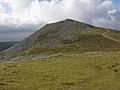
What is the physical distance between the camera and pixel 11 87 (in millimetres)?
38500

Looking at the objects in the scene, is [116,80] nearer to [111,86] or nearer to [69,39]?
[111,86]

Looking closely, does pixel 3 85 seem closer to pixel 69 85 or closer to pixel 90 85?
pixel 69 85

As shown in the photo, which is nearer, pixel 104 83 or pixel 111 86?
pixel 111 86

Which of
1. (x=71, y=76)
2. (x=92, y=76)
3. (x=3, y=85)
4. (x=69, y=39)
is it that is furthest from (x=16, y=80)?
(x=69, y=39)

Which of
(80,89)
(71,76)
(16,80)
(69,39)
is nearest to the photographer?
(80,89)

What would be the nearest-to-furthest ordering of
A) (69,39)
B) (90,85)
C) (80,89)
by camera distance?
(80,89), (90,85), (69,39)

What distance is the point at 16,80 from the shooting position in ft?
147

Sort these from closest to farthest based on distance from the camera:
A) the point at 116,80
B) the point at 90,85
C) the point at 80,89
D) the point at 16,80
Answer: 1. the point at 80,89
2. the point at 90,85
3. the point at 116,80
4. the point at 16,80

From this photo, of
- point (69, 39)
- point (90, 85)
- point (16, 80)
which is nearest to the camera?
point (90, 85)

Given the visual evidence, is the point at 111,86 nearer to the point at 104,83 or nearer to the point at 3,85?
the point at 104,83

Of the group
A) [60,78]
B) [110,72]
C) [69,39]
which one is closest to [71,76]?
[60,78]

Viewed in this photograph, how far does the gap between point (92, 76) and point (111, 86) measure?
378 inches

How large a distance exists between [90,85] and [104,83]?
7.38ft

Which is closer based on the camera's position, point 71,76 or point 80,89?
point 80,89
